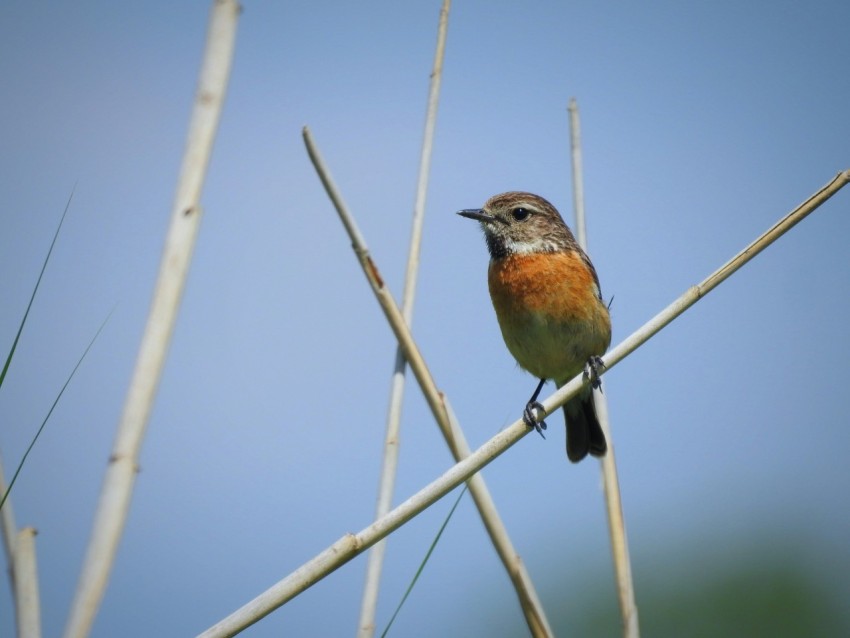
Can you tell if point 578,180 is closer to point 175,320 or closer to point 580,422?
point 580,422

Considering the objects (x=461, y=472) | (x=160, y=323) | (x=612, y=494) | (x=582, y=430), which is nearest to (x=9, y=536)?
(x=160, y=323)

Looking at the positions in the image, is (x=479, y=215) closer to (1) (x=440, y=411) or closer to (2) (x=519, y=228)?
(2) (x=519, y=228)

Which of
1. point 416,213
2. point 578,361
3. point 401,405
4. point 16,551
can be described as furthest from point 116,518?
point 578,361

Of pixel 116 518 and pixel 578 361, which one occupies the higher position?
pixel 578 361

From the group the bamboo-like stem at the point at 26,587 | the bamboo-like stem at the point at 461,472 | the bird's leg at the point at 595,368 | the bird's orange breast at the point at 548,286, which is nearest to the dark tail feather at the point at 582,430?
the bird's leg at the point at 595,368

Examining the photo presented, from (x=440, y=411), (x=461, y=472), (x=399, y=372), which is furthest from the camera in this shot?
(x=399, y=372)

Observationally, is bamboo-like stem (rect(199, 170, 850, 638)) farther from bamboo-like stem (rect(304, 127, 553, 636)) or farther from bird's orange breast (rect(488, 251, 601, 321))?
bird's orange breast (rect(488, 251, 601, 321))

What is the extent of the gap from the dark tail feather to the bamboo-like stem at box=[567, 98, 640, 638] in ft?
2.53

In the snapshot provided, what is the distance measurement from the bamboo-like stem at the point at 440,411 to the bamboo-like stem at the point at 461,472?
0.37 meters

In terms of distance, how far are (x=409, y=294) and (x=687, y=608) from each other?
8.55 m

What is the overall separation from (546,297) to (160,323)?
110 inches

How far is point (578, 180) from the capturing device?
407 centimetres

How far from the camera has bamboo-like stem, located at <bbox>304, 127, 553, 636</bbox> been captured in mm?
2980

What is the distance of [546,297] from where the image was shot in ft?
16.0
